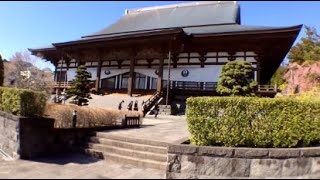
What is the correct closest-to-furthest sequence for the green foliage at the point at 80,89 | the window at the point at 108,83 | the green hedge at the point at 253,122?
the green hedge at the point at 253,122 < the green foliage at the point at 80,89 < the window at the point at 108,83

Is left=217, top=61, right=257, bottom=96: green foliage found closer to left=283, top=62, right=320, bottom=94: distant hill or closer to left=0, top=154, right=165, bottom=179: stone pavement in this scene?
left=283, top=62, right=320, bottom=94: distant hill

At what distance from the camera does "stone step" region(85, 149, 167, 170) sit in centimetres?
791

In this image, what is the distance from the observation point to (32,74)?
33406mm

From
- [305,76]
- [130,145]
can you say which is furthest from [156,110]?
[130,145]

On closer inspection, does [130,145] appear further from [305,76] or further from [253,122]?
[305,76]

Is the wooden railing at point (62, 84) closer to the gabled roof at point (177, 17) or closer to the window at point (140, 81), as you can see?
the gabled roof at point (177, 17)

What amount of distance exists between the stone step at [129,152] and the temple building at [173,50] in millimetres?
17296

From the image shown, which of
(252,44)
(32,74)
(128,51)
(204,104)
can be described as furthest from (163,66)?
(204,104)

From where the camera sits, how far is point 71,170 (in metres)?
7.51

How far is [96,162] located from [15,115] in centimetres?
286

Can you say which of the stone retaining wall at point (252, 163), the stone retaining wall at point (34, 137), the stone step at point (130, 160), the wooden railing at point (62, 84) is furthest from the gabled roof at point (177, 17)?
the stone retaining wall at point (252, 163)

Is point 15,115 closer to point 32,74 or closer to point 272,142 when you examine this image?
point 272,142

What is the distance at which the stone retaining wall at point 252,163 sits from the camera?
668cm

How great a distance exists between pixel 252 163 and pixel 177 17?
30.5 meters
